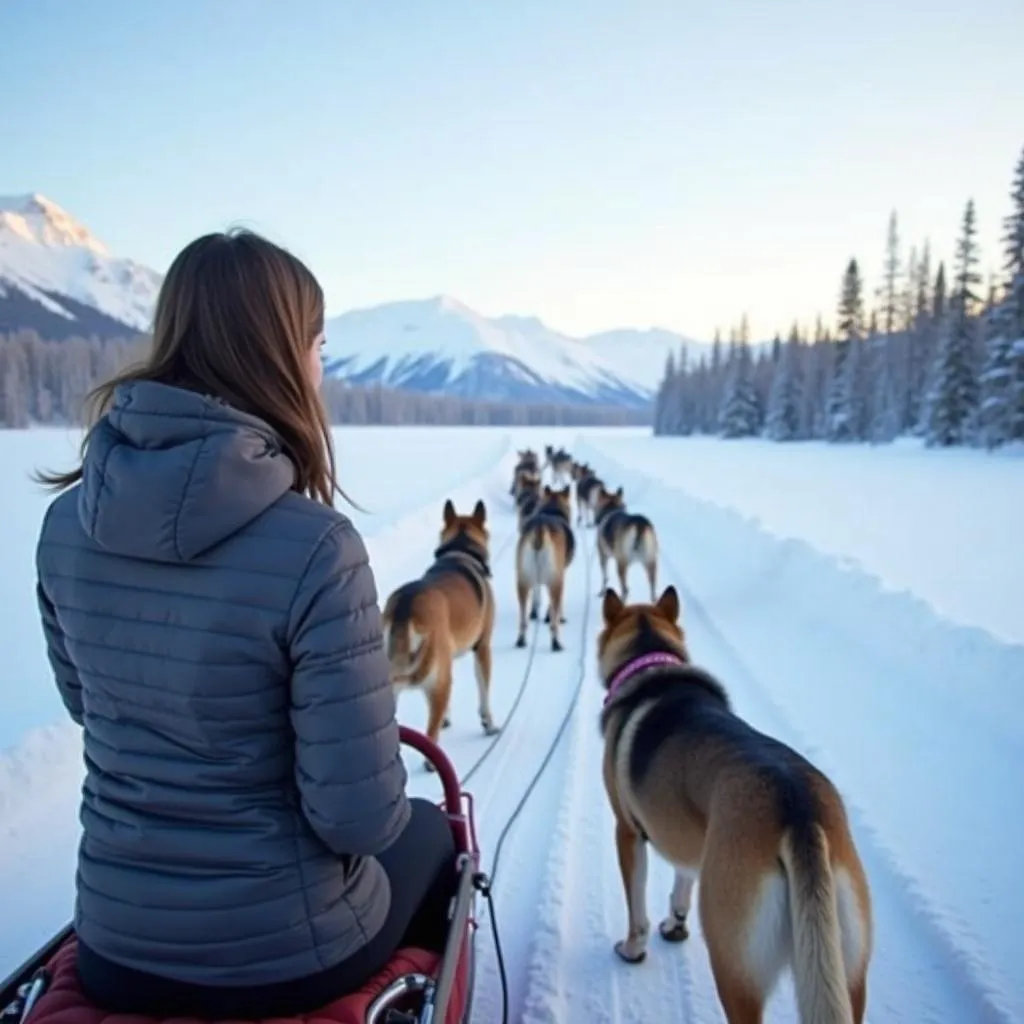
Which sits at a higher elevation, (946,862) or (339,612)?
(339,612)

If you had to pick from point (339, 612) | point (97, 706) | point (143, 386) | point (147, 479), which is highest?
point (143, 386)

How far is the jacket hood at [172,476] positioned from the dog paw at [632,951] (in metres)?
2.71

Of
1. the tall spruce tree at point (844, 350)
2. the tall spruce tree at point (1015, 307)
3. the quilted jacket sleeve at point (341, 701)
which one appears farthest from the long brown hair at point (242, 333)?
the tall spruce tree at point (844, 350)

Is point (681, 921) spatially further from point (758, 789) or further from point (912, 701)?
point (912, 701)

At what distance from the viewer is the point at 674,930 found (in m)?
3.17

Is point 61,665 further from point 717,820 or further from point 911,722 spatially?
point 911,722

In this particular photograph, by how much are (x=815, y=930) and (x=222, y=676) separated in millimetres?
1658

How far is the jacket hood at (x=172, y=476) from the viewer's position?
1.29 meters

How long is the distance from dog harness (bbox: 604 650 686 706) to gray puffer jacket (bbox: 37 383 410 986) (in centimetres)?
217

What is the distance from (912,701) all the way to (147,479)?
17.8 feet

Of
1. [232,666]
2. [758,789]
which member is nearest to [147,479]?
[232,666]

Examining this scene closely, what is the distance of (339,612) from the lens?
1384 millimetres

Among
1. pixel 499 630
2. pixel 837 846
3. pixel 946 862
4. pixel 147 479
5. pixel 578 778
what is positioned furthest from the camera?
pixel 499 630

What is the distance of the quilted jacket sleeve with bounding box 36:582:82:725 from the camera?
5.84 ft
